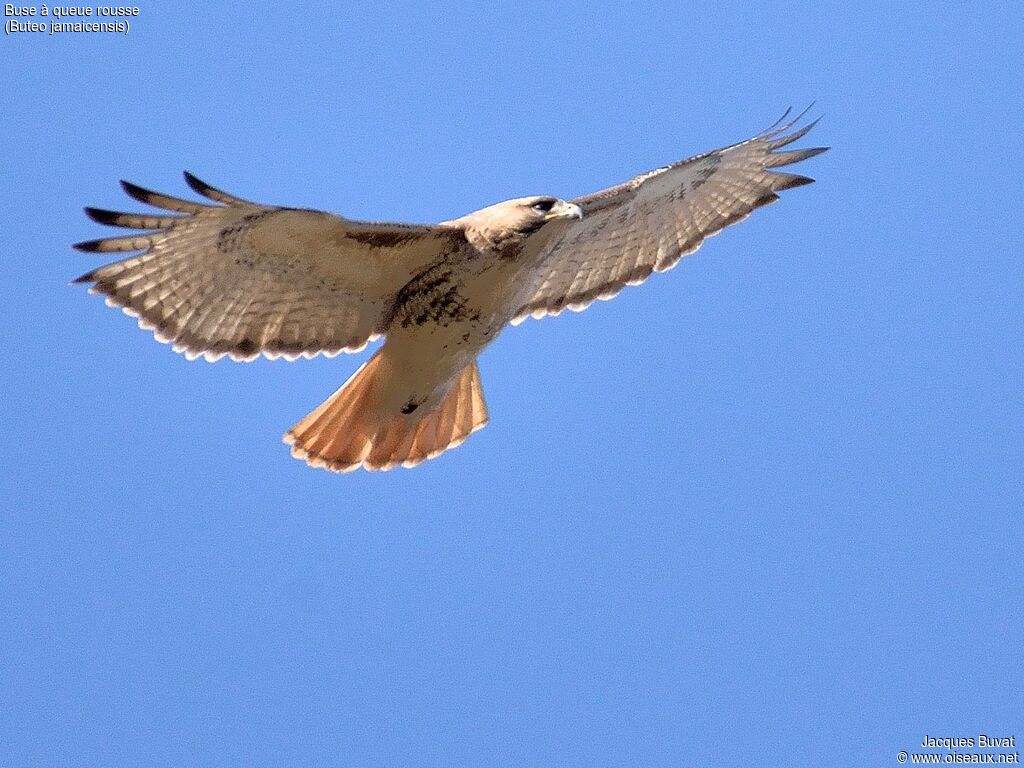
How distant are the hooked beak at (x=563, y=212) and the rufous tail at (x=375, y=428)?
3.96ft

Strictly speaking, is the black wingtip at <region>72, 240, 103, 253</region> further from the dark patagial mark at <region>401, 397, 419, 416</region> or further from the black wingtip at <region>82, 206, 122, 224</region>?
the dark patagial mark at <region>401, 397, 419, 416</region>

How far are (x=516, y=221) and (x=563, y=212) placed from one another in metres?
0.22

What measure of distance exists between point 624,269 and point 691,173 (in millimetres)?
654

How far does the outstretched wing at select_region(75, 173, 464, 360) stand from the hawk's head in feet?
0.45

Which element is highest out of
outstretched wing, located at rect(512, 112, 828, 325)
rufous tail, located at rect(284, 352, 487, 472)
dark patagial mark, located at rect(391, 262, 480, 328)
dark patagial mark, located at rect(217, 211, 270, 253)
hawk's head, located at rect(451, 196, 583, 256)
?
outstretched wing, located at rect(512, 112, 828, 325)

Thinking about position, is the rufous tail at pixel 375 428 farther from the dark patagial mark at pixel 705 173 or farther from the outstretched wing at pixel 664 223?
the dark patagial mark at pixel 705 173

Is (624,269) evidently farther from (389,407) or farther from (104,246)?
(104,246)

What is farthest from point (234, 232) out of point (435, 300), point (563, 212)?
point (563, 212)

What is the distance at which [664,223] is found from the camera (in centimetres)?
898

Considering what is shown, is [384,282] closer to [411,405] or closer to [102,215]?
[411,405]

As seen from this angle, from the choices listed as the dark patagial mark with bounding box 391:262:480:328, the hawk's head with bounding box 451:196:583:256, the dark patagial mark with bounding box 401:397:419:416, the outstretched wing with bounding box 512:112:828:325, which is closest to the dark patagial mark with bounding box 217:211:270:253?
the dark patagial mark with bounding box 391:262:480:328

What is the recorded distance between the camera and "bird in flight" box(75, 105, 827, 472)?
7.48 meters

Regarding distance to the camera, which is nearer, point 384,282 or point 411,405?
point 384,282

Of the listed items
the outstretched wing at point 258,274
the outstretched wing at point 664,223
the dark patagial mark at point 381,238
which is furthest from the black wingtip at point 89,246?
the outstretched wing at point 664,223
